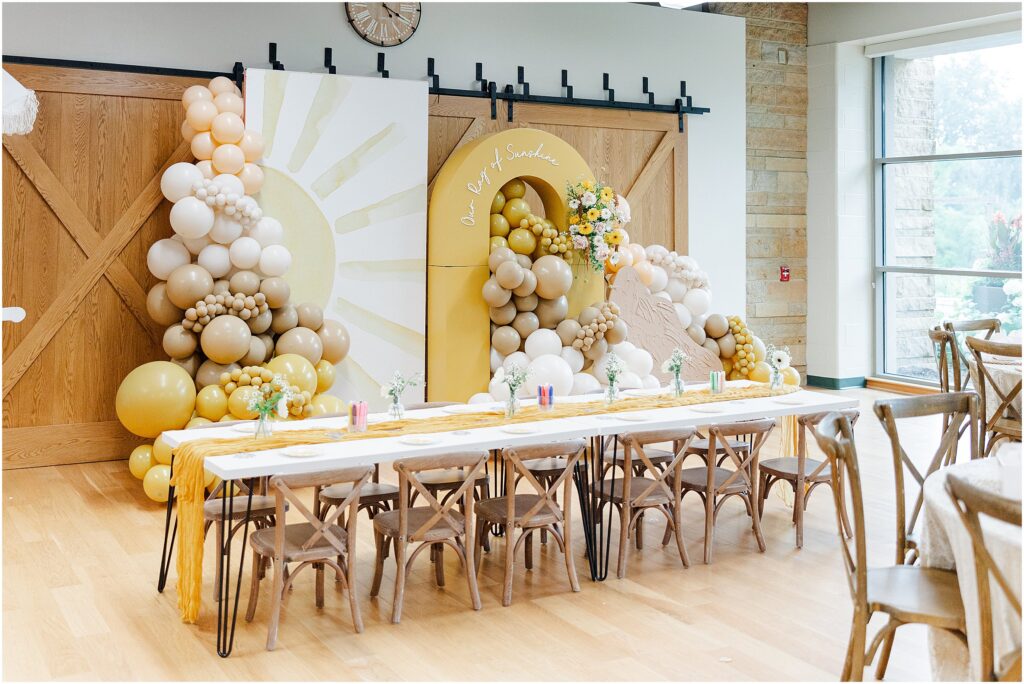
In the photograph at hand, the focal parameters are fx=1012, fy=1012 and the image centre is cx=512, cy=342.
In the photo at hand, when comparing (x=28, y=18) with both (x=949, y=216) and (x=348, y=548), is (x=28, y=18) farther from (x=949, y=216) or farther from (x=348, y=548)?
(x=949, y=216)

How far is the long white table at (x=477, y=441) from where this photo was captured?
4098mm

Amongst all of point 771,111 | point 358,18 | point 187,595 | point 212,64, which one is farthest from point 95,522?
point 771,111

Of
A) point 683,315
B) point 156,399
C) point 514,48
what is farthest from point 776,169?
point 156,399

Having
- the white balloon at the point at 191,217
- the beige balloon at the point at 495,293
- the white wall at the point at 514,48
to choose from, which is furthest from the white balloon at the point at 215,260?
the beige balloon at the point at 495,293

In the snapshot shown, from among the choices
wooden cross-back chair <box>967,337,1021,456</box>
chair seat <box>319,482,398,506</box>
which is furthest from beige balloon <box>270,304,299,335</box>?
wooden cross-back chair <box>967,337,1021,456</box>

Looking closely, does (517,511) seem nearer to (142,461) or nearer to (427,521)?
(427,521)

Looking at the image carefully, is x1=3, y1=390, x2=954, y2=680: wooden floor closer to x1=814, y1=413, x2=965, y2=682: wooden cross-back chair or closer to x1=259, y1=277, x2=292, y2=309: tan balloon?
x1=814, y1=413, x2=965, y2=682: wooden cross-back chair

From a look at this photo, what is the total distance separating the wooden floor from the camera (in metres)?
3.79

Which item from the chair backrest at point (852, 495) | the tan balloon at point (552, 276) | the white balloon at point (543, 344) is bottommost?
the chair backrest at point (852, 495)

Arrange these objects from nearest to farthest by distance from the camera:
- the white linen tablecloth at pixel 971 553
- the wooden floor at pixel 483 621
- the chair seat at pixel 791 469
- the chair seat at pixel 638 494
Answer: the white linen tablecloth at pixel 971 553 < the wooden floor at pixel 483 621 < the chair seat at pixel 638 494 < the chair seat at pixel 791 469

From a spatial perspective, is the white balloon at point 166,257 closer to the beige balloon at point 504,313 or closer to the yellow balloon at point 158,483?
the yellow balloon at point 158,483

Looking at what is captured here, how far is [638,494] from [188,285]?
3.39 metres

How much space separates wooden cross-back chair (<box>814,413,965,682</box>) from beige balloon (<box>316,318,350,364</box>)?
4.61 meters

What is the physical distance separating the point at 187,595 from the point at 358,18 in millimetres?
5506
